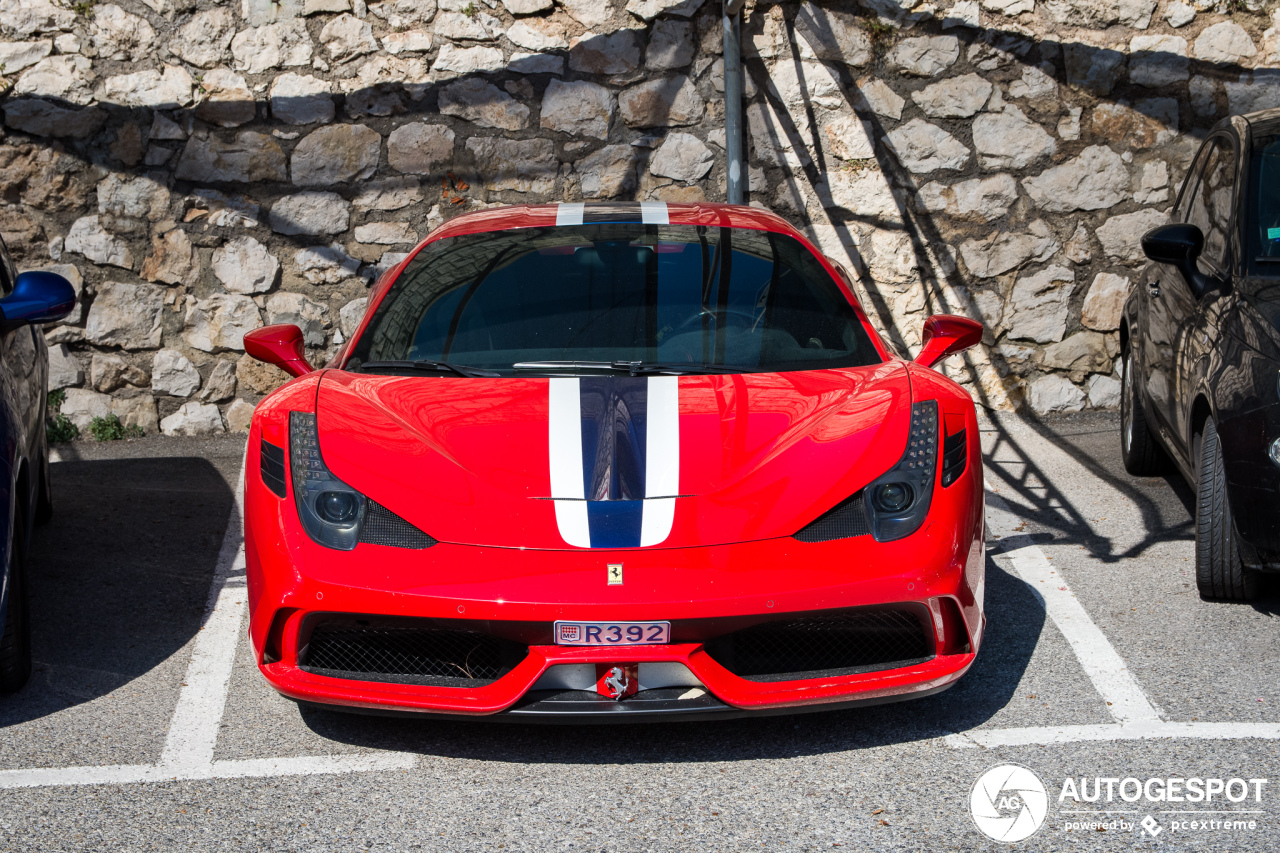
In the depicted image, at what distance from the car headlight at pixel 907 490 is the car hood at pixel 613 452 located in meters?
0.04

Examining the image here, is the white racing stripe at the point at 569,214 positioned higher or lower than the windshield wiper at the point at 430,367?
higher

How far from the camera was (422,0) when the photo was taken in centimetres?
647

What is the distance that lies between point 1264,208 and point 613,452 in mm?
2859

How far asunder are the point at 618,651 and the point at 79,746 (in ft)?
4.98

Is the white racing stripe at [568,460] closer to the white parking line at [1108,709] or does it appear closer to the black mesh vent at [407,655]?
the black mesh vent at [407,655]

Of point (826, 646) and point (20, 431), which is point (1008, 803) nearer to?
point (826, 646)

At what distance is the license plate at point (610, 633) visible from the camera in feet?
8.80

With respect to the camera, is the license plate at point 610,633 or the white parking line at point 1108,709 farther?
→ the white parking line at point 1108,709

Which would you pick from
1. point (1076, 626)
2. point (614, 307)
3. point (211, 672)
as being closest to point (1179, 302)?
point (1076, 626)

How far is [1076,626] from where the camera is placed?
380cm

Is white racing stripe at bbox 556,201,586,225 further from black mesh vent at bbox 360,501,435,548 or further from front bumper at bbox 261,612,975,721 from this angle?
front bumper at bbox 261,612,975,721

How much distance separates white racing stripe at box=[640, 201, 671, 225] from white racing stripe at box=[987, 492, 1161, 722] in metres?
1.82

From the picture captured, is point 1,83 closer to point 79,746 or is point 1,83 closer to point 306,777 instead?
point 79,746

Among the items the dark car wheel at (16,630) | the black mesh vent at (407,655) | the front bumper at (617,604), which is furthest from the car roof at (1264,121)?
the dark car wheel at (16,630)
